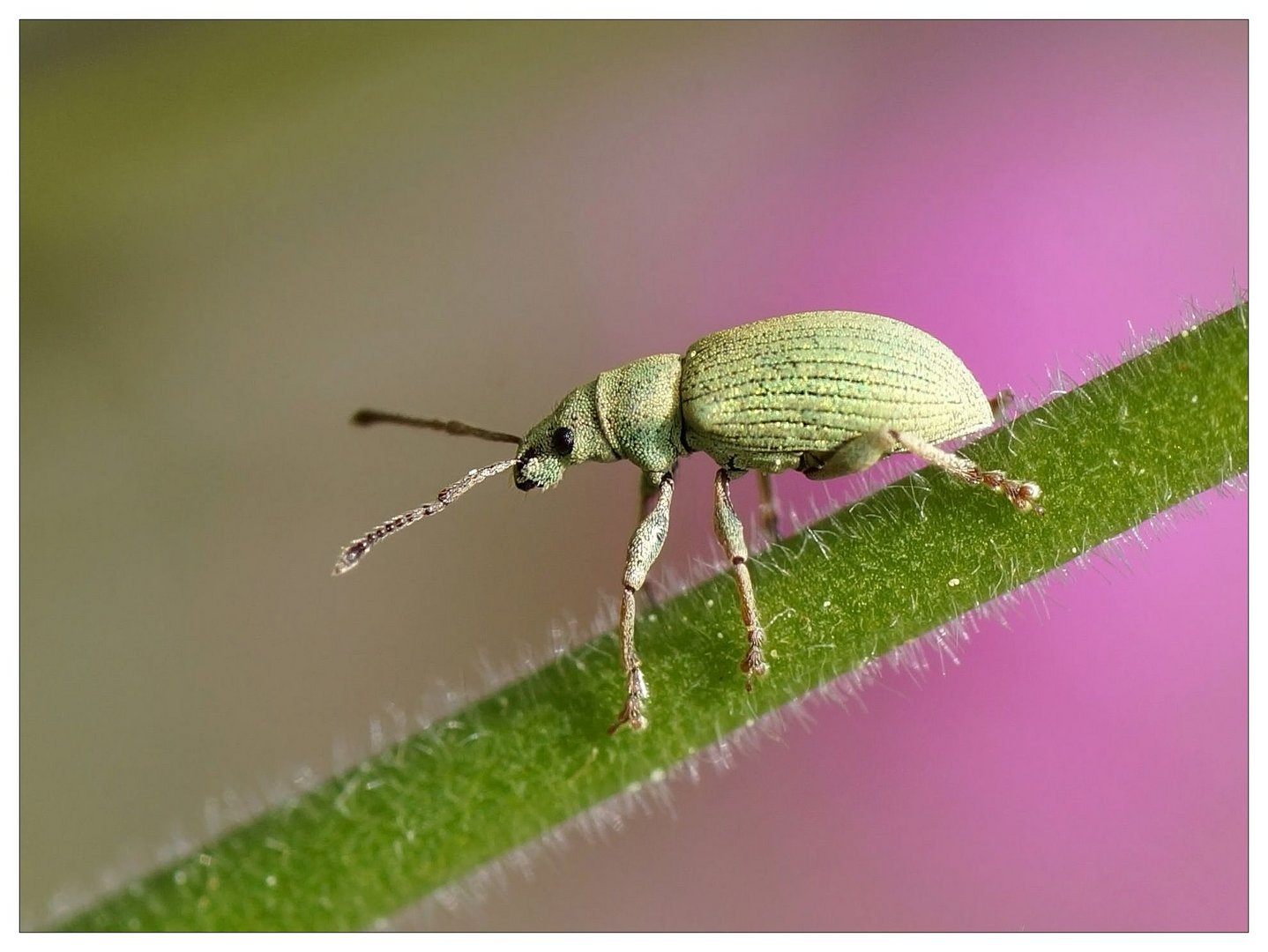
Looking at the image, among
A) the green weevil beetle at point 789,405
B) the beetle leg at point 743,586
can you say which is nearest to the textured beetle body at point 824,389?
the green weevil beetle at point 789,405

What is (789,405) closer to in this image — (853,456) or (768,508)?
(853,456)

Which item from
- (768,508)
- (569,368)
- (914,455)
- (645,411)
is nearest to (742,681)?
(914,455)

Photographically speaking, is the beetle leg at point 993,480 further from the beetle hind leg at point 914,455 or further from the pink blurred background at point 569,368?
the pink blurred background at point 569,368

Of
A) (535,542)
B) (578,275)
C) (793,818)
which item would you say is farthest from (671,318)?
(793,818)

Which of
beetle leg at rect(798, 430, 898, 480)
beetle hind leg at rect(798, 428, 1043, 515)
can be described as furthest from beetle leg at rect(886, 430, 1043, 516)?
beetle leg at rect(798, 430, 898, 480)

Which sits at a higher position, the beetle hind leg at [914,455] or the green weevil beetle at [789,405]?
the green weevil beetle at [789,405]

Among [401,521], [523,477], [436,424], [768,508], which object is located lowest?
[768,508]

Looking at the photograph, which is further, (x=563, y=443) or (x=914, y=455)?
(x=563, y=443)
